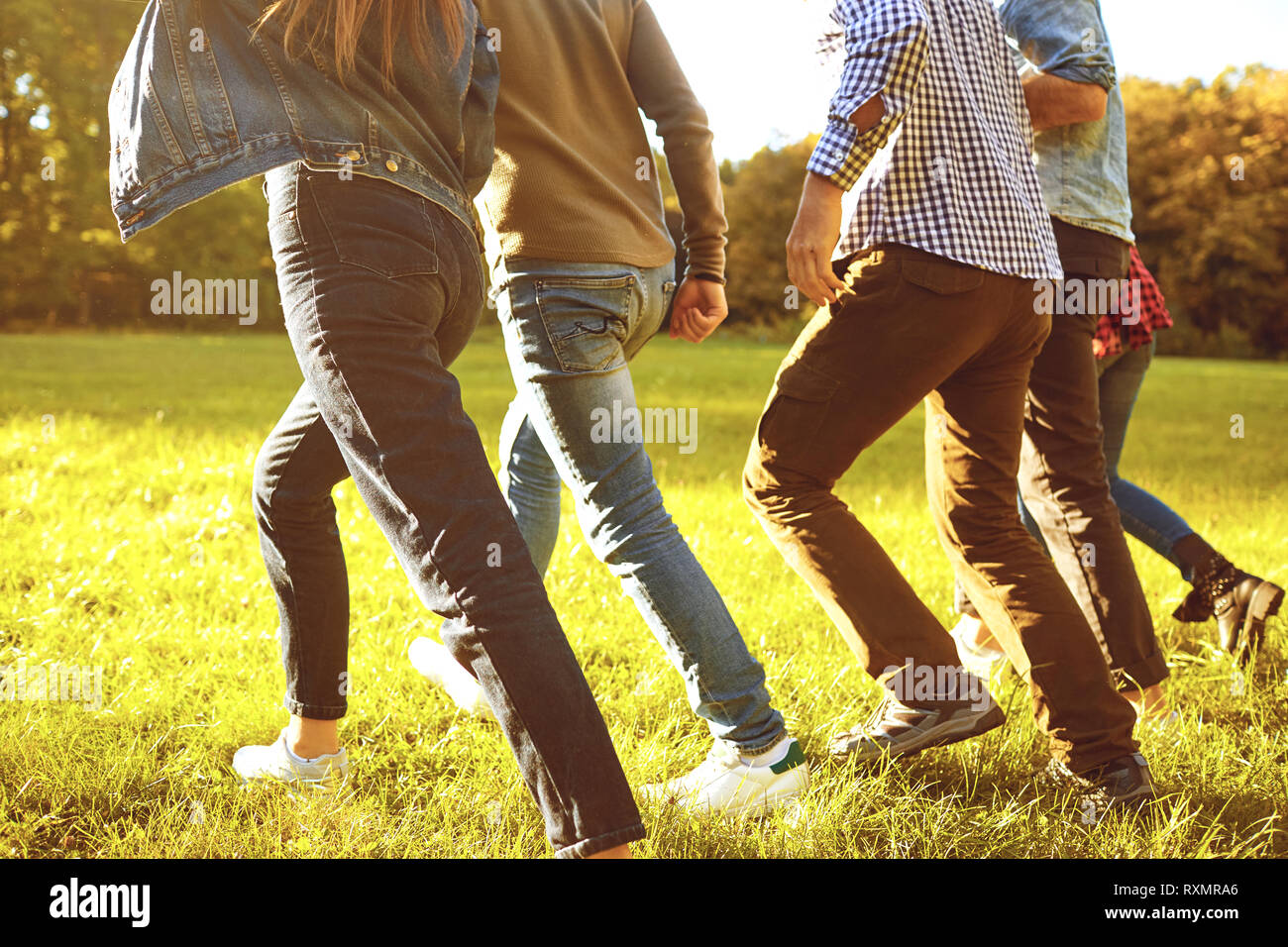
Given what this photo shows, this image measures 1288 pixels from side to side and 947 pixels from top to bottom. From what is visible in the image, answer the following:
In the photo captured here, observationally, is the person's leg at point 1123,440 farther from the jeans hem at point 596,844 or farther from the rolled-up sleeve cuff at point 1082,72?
the jeans hem at point 596,844

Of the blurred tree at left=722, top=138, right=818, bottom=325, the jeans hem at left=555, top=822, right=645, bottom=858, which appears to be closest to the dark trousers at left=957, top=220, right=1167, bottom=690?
the jeans hem at left=555, top=822, right=645, bottom=858

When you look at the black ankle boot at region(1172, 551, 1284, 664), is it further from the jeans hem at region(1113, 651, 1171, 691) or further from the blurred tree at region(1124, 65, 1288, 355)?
the blurred tree at region(1124, 65, 1288, 355)

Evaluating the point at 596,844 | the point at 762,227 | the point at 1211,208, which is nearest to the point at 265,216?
the point at 596,844

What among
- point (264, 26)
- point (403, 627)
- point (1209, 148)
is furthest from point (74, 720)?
point (1209, 148)

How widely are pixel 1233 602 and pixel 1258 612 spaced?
8 cm

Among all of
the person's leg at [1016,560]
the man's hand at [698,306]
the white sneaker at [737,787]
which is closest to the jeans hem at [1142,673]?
the person's leg at [1016,560]

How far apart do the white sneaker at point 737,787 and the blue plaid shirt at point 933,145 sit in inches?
45.6

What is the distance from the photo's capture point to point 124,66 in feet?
5.43

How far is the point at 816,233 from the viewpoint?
2.10 metres

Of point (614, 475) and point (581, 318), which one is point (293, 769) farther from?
point (581, 318)

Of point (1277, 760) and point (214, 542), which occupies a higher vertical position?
point (214, 542)

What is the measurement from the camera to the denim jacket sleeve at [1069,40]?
258 cm

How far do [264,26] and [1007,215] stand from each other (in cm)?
155
